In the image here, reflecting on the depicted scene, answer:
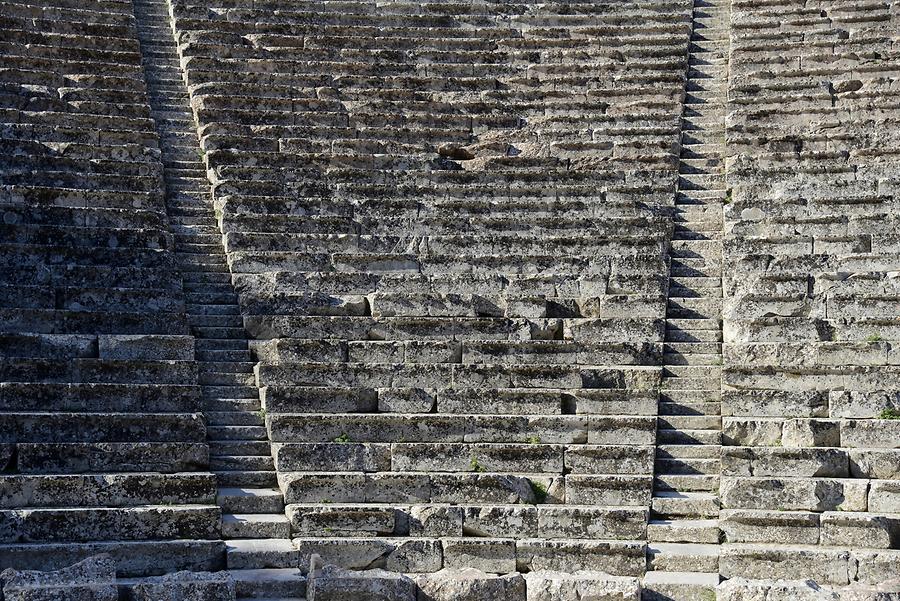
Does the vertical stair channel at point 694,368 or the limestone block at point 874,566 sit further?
the vertical stair channel at point 694,368

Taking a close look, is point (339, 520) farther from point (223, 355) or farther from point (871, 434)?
point (871, 434)

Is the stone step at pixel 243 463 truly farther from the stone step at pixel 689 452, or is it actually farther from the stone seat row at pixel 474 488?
the stone step at pixel 689 452

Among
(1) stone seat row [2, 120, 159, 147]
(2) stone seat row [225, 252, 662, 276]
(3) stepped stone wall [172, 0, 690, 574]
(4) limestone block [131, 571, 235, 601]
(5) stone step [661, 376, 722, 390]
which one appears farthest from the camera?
(1) stone seat row [2, 120, 159, 147]

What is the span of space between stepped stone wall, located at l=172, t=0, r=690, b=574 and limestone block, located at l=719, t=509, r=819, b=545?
618mm

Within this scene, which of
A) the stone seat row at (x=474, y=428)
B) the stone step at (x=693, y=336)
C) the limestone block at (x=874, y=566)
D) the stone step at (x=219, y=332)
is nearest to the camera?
the limestone block at (x=874, y=566)

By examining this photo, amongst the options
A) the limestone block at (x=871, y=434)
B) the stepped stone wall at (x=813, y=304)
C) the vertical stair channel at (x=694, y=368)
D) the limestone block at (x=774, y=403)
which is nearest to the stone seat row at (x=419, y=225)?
the stepped stone wall at (x=813, y=304)

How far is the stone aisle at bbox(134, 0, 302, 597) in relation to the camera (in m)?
8.95

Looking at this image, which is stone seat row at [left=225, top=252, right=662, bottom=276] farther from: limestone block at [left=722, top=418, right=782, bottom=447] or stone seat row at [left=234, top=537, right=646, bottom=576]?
stone seat row at [left=234, top=537, right=646, bottom=576]

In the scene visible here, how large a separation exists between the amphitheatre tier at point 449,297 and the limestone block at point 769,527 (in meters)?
0.02

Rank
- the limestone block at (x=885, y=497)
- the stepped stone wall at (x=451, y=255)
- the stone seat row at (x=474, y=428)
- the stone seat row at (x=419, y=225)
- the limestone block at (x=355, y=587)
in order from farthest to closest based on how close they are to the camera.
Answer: the stone seat row at (x=419, y=225), the stone seat row at (x=474, y=428), the stepped stone wall at (x=451, y=255), the limestone block at (x=885, y=497), the limestone block at (x=355, y=587)

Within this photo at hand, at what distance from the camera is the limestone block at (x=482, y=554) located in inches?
354

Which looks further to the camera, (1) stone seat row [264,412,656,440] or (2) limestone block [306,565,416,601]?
(1) stone seat row [264,412,656,440]

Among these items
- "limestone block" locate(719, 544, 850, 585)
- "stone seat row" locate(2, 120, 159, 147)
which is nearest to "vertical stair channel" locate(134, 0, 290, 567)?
"stone seat row" locate(2, 120, 159, 147)

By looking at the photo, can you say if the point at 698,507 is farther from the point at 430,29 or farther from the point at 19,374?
the point at 430,29
